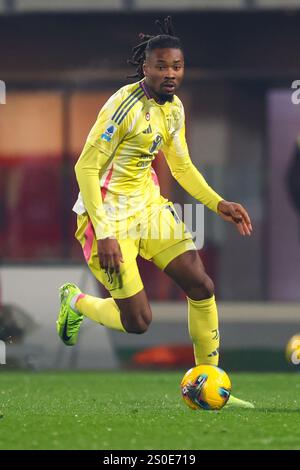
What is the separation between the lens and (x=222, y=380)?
8820 millimetres

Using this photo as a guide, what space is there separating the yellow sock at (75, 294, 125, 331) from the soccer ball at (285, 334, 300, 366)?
4.93 meters

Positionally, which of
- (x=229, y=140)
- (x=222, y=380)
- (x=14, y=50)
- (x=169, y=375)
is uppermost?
(x=14, y=50)

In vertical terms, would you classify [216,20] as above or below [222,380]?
above

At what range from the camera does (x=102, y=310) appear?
387 inches

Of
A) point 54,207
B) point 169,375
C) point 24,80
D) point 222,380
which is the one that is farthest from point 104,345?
point 222,380

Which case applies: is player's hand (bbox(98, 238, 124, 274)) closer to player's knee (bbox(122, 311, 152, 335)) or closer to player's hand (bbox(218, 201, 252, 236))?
player's knee (bbox(122, 311, 152, 335))

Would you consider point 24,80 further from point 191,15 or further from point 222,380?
point 222,380

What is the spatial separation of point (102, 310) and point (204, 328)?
0.83 metres

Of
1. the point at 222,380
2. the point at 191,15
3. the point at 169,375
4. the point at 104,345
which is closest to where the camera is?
the point at 222,380

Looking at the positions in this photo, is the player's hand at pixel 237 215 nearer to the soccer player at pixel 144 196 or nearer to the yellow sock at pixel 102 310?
the soccer player at pixel 144 196

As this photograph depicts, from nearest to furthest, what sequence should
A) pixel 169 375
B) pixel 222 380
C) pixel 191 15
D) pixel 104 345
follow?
1. pixel 222 380
2. pixel 169 375
3. pixel 104 345
4. pixel 191 15

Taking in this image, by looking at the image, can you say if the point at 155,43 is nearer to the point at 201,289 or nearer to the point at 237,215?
the point at 237,215

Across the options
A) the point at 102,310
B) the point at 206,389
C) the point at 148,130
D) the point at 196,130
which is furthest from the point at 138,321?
the point at 196,130

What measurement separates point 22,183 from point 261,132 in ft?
9.96
